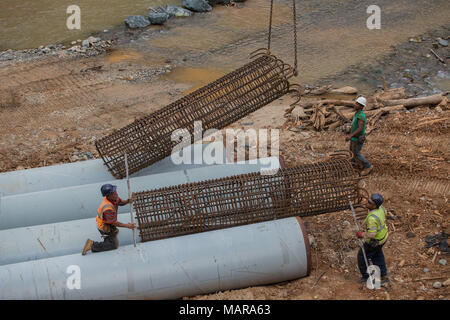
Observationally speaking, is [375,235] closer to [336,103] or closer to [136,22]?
[336,103]

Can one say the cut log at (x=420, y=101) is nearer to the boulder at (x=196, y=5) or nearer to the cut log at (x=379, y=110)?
the cut log at (x=379, y=110)

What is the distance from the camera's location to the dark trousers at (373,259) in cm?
599

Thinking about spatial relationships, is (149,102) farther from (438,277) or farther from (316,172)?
(438,277)

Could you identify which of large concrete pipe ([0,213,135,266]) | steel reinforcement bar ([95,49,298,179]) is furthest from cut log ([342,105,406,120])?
large concrete pipe ([0,213,135,266])

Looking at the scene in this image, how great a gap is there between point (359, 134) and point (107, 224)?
4.92m

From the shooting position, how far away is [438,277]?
20.2ft

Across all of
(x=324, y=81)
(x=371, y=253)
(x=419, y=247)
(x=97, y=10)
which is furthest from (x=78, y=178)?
(x=97, y=10)

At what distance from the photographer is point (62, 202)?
7.16m

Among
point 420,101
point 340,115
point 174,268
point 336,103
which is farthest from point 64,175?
point 420,101

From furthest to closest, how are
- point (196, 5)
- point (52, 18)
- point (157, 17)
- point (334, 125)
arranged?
point (196, 5) < point (52, 18) < point (157, 17) < point (334, 125)

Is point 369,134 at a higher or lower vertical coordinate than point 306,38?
lower

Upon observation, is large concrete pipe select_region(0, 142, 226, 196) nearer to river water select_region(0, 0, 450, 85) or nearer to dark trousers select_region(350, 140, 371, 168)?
dark trousers select_region(350, 140, 371, 168)
